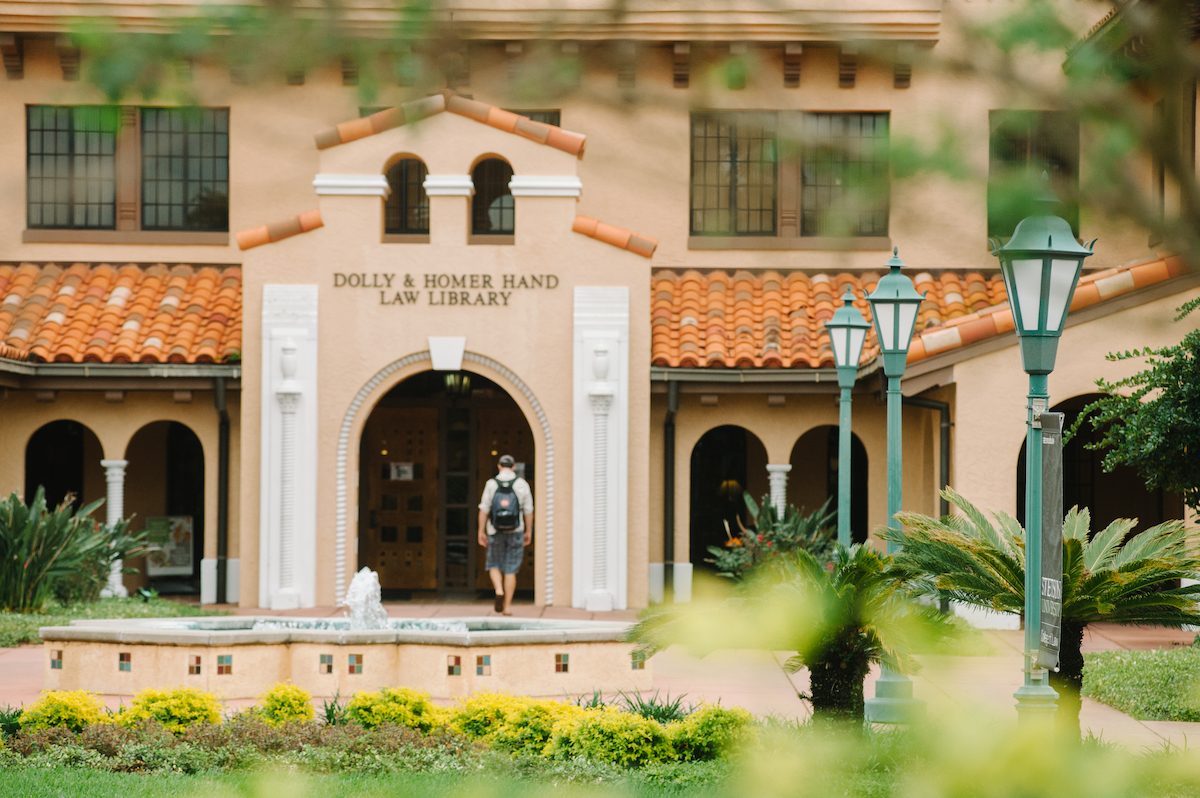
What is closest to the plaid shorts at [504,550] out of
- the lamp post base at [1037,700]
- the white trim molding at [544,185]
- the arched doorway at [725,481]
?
the white trim molding at [544,185]

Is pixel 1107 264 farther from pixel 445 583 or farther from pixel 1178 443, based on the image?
pixel 445 583

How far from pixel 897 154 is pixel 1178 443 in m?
10.2

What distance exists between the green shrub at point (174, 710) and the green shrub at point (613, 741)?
2.54m

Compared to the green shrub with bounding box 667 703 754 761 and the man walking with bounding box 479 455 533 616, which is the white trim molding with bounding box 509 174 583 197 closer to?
the man walking with bounding box 479 455 533 616

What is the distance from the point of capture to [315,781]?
7387mm

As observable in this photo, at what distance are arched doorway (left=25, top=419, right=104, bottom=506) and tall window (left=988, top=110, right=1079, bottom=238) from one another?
18.6 metres

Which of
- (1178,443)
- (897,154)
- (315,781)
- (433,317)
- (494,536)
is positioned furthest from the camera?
(433,317)

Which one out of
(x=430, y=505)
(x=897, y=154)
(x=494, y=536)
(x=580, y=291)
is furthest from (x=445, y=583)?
(x=897, y=154)

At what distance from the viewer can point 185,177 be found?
18188 mm

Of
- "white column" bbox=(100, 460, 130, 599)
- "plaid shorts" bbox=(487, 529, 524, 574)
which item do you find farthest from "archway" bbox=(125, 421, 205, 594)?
"plaid shorts" bbox=(487, 529, 524, 574)

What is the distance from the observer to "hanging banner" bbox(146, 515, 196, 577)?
1805cm

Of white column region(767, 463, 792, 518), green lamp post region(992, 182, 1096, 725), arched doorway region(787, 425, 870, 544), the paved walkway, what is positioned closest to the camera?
green lamp post region(992, 182, 1096, 725)

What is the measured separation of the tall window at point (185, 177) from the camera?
700 inches

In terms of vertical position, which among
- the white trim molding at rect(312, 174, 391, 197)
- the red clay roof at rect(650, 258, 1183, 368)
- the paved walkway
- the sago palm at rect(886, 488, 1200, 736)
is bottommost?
the paved walkway
